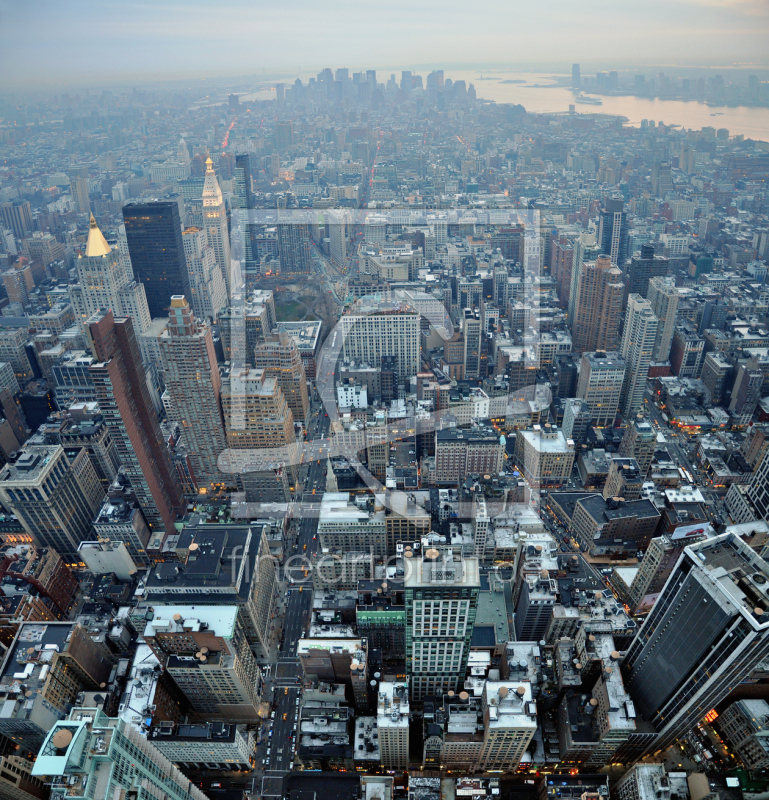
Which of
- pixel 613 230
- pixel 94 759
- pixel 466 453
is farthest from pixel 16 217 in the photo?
pixel 94 759

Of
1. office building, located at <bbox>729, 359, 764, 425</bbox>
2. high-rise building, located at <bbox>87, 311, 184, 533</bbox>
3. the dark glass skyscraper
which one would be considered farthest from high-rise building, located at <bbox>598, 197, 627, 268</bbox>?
high-rise building, located at <bbox>87, 311, 184, 533</bbox>

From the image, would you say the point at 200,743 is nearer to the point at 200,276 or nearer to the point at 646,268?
the point at 200,276

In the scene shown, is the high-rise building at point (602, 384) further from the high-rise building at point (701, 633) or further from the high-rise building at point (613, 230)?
the high-rise building at point (613, 230)

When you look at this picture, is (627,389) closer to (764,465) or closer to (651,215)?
(764,465)

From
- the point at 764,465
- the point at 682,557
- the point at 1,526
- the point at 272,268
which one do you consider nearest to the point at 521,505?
the point at 764,465

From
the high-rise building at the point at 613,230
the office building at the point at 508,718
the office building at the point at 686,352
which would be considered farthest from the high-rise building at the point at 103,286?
the high-rise building at the point at 613,230

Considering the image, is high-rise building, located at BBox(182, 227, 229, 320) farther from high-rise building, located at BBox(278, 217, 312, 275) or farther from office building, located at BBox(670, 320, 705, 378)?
office building, located at BBox(670, 320, 705, 378)
